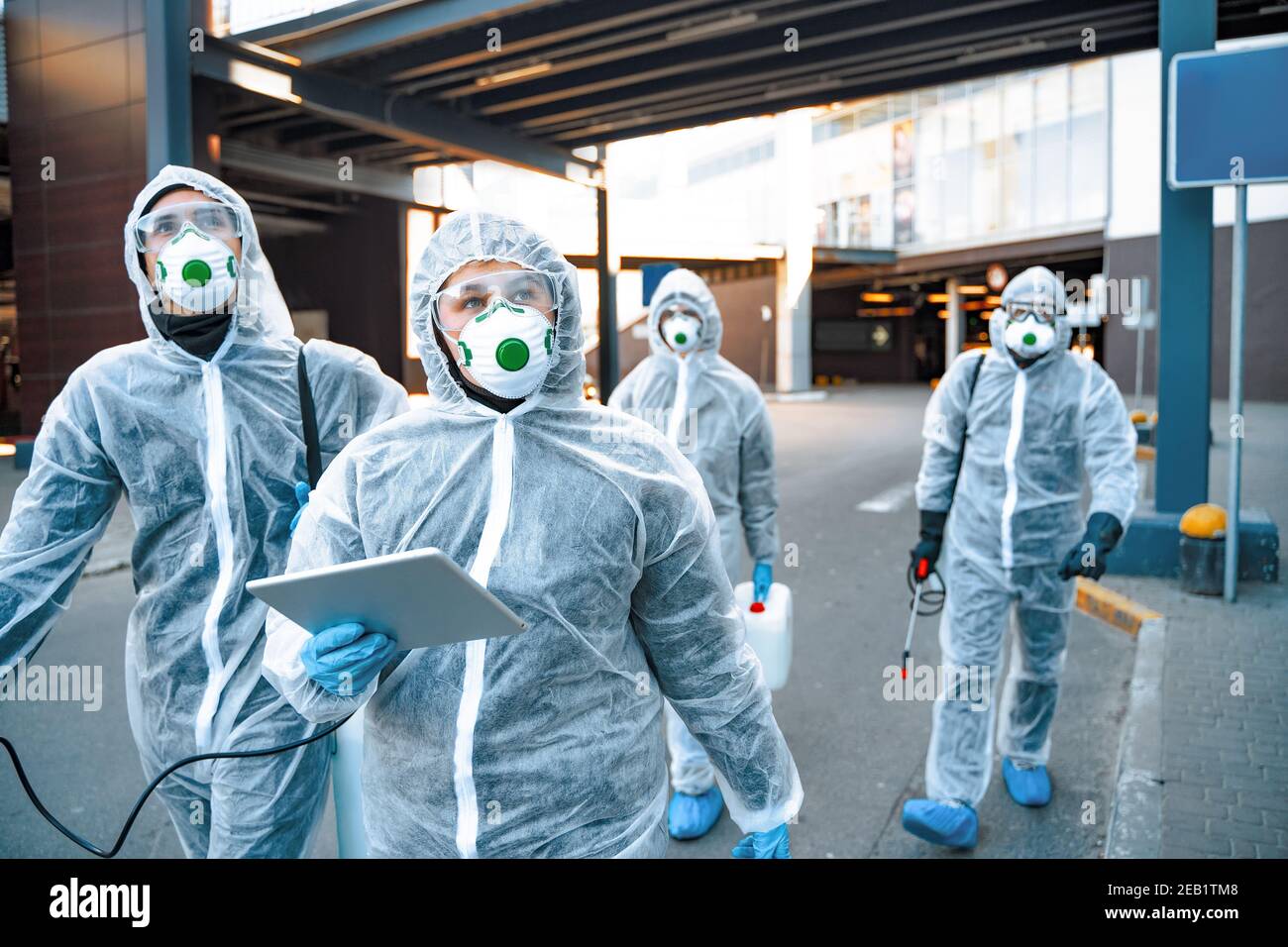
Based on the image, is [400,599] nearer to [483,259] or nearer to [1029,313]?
[483,259]

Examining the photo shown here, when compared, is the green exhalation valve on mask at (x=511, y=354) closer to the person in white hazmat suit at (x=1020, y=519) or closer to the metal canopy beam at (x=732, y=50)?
the person in white hazmat suit at (x=1020, y=519)

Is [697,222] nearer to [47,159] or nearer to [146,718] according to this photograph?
[47,159]

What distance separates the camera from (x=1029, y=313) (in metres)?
3.72

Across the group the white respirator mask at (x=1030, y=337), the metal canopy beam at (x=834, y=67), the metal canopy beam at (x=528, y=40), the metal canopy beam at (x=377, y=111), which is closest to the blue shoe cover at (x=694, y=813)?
the white respirator mask at (x=1030, y=337)

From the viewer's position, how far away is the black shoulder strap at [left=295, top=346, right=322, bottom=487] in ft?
8.30

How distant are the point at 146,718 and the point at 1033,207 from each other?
31.2 metres

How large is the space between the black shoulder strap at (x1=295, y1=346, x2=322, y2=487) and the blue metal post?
6520 millimetres

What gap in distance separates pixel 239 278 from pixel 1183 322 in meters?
6.88

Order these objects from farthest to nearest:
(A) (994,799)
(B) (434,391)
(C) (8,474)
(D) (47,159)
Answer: (D) (47,159) → (C) (8,474) → (A) (994,799) → (B) (434,391)

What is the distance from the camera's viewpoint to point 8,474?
12062 mm

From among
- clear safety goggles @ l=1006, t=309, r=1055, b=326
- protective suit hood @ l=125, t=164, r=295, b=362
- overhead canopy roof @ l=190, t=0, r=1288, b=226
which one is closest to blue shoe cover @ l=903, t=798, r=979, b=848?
clear safety goggles @ l=1006, t=309, r=1055, b=326

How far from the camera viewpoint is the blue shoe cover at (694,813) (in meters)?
3.64
